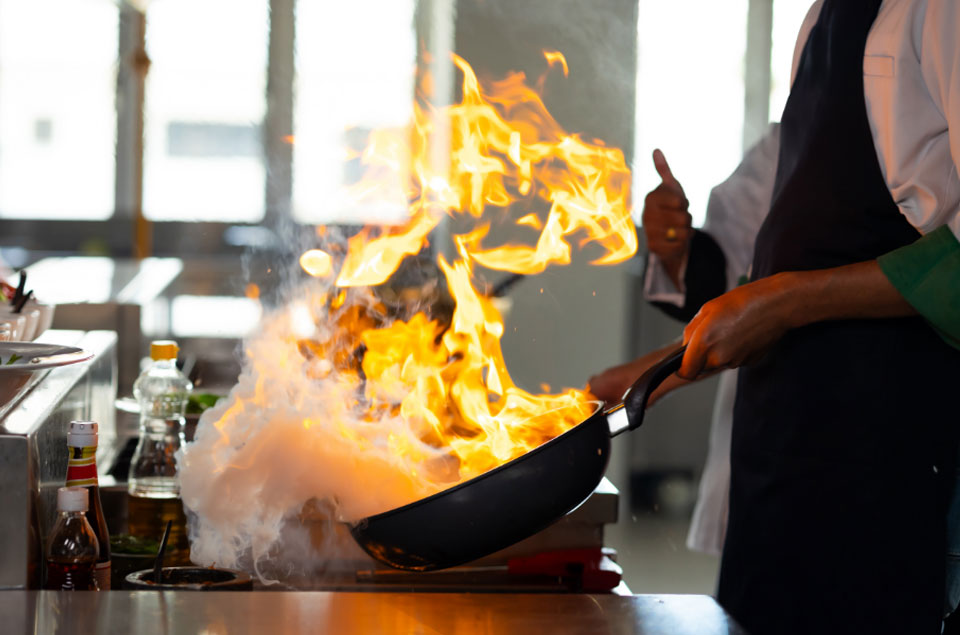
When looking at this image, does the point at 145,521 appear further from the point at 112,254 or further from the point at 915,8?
the point at 112,254

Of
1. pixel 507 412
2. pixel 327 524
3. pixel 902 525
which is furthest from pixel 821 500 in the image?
pixel 327 524

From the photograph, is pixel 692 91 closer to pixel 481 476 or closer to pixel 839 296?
pixel 839 296

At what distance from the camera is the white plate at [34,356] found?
1.14 meters

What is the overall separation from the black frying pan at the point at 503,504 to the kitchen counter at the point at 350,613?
0.16 ft

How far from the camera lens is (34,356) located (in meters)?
1.22

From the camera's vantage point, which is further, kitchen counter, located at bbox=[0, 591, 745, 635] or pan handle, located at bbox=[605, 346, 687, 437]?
pan handle, located at bbox=[605, 346, 687, 437]

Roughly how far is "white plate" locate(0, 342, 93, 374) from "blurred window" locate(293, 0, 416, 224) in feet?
11.1

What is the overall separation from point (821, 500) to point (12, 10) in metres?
4.82

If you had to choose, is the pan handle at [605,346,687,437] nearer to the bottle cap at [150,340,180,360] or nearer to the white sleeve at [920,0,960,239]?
the white sleeve at [920,0,960,239]

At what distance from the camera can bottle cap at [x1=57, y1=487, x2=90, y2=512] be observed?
3.18 ft

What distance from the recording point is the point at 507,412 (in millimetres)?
1259

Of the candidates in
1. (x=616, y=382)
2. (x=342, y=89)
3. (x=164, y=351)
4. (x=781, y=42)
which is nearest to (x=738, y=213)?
(x=616, y=382)

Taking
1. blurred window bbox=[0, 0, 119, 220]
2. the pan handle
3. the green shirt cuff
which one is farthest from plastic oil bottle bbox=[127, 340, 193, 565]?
blurred window bbox=[0, 0, 119, 220]

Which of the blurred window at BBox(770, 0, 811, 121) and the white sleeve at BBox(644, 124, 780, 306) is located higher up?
the blurred window at BBox(770, 0, 811, 121)
